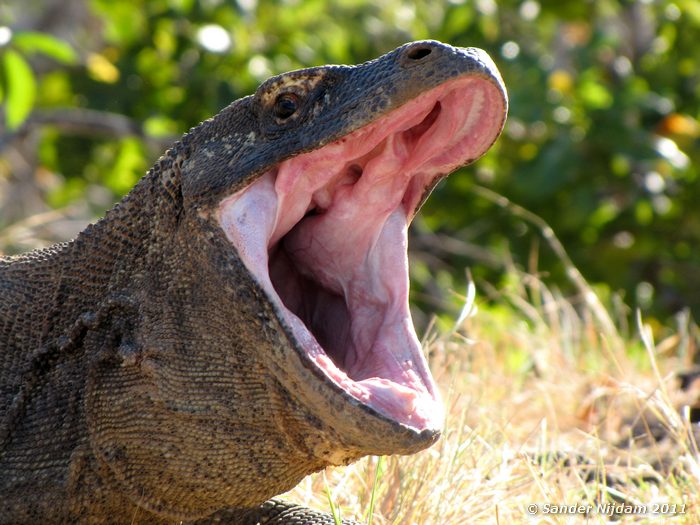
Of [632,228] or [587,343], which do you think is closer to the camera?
[587,343]

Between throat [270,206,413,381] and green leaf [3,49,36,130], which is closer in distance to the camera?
throat [270,206,413,381]

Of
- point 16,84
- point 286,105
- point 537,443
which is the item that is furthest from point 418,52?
point 16,84

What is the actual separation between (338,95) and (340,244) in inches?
21.3

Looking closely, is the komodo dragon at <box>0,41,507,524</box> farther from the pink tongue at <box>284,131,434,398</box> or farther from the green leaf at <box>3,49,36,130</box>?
the green leaf at <box>3,49,36,130</box>

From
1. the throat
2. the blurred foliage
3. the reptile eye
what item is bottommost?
the blurred foliage

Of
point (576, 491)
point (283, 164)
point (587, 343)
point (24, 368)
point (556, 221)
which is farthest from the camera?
point (556, 221)

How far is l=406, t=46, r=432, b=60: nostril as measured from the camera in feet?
8.41

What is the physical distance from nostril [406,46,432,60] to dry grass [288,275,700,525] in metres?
1.12

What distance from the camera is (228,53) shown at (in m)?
7.88

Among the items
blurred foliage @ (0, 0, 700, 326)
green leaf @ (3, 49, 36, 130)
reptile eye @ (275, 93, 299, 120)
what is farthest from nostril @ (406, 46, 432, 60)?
blurred foliage @ (0, 0, 700, 326)

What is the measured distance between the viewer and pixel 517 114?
707cm

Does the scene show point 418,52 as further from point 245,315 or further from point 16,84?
point 16,84

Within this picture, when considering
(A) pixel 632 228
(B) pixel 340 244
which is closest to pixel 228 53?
(A) pixel 632 228

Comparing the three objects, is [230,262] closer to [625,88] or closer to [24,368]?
[24,368]
